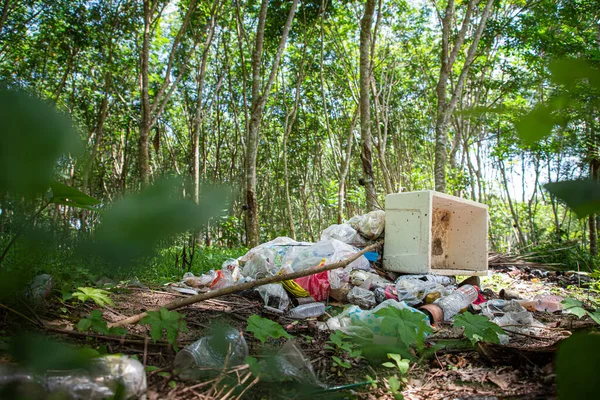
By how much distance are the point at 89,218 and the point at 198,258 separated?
4.93 meters

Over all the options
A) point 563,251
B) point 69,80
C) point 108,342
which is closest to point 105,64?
point 69,80

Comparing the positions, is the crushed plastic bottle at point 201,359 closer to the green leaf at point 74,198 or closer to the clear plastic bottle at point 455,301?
Answer: the green leaf at point 74,198

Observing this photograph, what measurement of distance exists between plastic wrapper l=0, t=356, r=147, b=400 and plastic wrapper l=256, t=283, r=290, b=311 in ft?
5.45

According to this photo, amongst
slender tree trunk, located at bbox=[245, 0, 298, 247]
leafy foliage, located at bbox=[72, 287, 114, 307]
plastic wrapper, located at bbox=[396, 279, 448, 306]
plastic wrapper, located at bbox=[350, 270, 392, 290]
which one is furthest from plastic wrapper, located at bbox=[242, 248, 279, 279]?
slender tree trunk, located at bbox=[245, 0, 298, 247]

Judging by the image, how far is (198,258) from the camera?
504cm

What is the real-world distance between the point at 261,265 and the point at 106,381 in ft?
8.21

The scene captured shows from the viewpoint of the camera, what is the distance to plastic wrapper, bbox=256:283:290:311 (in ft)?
8.82

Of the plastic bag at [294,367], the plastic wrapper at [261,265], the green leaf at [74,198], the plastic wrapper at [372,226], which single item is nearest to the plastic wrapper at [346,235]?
the plastic wrapper at [372,226]

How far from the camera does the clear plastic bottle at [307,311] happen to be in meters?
2.54

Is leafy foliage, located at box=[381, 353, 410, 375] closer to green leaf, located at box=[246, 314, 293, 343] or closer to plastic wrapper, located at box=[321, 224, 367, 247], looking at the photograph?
green leaf, located at box=[246, 314, 293, 343]

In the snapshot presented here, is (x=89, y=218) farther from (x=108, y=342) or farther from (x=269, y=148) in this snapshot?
(x=269, y=148)

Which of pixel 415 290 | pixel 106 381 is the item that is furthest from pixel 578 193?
pixel 415 290

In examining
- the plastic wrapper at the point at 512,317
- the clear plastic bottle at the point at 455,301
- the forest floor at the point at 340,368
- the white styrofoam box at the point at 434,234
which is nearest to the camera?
the forest floor at the point at 340,368

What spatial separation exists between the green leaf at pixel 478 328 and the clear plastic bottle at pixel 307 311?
973 millimetres
